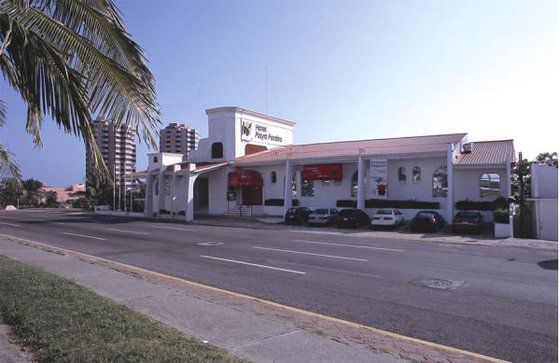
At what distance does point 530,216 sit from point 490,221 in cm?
487

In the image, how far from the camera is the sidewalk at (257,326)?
18.6 ft

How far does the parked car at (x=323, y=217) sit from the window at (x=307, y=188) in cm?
601

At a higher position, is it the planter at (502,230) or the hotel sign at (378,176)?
the hotel sign at (378,176)

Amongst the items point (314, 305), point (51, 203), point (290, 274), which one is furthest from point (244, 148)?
point (51, 203)

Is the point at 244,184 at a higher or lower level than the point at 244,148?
lower

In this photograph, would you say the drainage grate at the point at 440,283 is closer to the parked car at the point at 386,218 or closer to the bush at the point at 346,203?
the parked car at the point at 386,218

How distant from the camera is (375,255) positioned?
52.5ft

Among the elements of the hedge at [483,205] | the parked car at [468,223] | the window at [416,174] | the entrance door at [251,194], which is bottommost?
the parked car at [468,223]

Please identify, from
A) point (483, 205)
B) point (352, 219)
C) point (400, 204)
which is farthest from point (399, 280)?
point (400, 204)

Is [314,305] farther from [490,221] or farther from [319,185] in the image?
[319,185]

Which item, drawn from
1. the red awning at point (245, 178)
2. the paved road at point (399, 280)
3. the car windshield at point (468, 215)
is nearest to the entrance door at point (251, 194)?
the red awning at point (245, 178)

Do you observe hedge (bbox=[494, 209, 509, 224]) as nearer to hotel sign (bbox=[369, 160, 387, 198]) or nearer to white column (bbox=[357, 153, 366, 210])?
hotel sign (bbox=[369, 160, 387, 198])

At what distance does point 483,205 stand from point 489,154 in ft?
12.1

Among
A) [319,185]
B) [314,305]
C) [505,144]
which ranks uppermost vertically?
[505,144]
